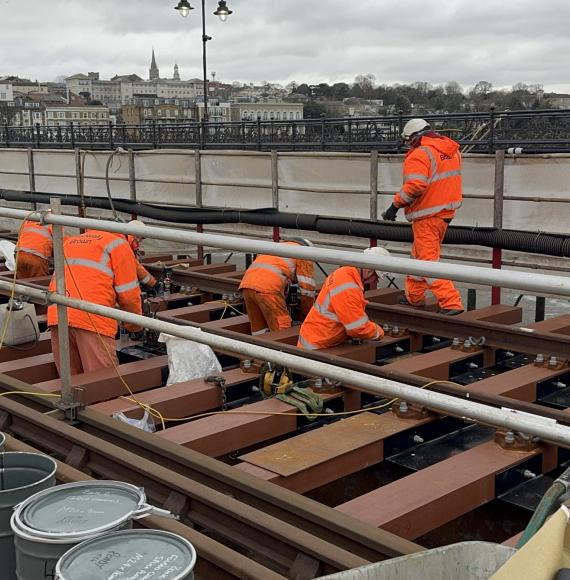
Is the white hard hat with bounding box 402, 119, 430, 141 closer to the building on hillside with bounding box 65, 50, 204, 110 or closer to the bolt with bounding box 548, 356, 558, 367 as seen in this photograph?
the bolt with bounding box 548, 356, 558, 367

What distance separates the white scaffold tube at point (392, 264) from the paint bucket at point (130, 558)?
1.06 m

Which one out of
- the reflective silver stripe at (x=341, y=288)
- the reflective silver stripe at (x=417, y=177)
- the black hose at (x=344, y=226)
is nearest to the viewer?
the reflective silver stripe at (x=341, y=288)

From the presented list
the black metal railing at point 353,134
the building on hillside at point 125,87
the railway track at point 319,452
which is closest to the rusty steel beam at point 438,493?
the railway track at point 319,452

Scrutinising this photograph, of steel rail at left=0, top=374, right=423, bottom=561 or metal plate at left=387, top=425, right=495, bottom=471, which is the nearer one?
steel rail at left=0, top=374, right=423, bottom=561

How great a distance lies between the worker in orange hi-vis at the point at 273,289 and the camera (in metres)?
7.35

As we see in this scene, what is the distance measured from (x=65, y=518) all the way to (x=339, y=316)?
3.96 metres

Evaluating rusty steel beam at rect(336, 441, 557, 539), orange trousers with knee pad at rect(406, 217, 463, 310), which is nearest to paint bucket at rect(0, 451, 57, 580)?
rusty steel beam at rect(336, 441, 557, 539)

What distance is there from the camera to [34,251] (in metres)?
10.1

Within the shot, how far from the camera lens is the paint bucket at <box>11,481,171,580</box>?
8.15 feet

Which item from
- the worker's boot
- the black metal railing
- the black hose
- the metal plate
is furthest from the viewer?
the black metal railing

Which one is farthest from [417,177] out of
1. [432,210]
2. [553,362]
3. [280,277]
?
[553,362]

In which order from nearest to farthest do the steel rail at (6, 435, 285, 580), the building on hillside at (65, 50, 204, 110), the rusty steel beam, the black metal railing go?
the steel rail at (6, 435, 285, 580) → the rusty steel beam → the black metal railing → the building on hillside at (65, 50, 204, 110)

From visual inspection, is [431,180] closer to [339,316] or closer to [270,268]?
[270,268]

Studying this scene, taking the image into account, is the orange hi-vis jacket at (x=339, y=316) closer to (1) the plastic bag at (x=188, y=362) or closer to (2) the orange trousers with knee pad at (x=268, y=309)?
(2) the orange trousers with knee pad at (x=268, y=309)
